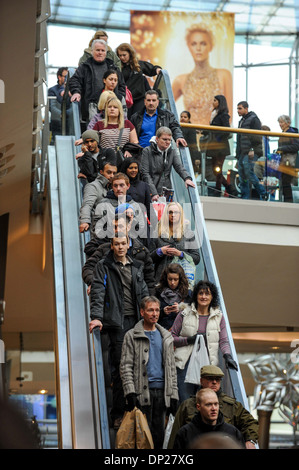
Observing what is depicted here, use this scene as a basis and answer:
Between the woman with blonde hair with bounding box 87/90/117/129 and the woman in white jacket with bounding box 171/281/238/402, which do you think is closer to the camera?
the woman in white jacket with bounding box 171/281/238/402

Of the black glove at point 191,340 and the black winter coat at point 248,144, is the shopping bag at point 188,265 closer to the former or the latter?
the black glove at point 191,340

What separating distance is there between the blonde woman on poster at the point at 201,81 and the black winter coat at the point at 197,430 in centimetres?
1520

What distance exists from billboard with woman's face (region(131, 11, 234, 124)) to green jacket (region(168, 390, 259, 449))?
584 inches

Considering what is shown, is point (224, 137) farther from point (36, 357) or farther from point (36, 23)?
point (36, 357)

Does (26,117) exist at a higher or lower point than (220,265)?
higher

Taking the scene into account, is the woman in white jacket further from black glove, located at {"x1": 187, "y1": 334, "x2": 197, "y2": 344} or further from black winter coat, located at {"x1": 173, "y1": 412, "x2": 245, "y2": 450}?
black winter coat, located at {"x1": 173, "y1": 412, "x2": 245, "y2": 450}

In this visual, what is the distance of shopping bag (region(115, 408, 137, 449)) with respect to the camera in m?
5.66

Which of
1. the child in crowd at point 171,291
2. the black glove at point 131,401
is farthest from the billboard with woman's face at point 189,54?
the black glove at point 131,401

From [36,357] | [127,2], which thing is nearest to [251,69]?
[127,2]

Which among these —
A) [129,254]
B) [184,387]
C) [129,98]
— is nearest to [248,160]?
[129,98]

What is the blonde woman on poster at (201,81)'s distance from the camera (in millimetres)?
20250

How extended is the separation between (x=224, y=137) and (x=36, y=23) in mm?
4902

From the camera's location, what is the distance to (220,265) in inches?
517

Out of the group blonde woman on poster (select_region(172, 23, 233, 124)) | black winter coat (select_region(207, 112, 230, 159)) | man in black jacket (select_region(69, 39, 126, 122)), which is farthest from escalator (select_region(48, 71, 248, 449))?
blonde woman on poster (select_region(172, 23, 233, 124))
